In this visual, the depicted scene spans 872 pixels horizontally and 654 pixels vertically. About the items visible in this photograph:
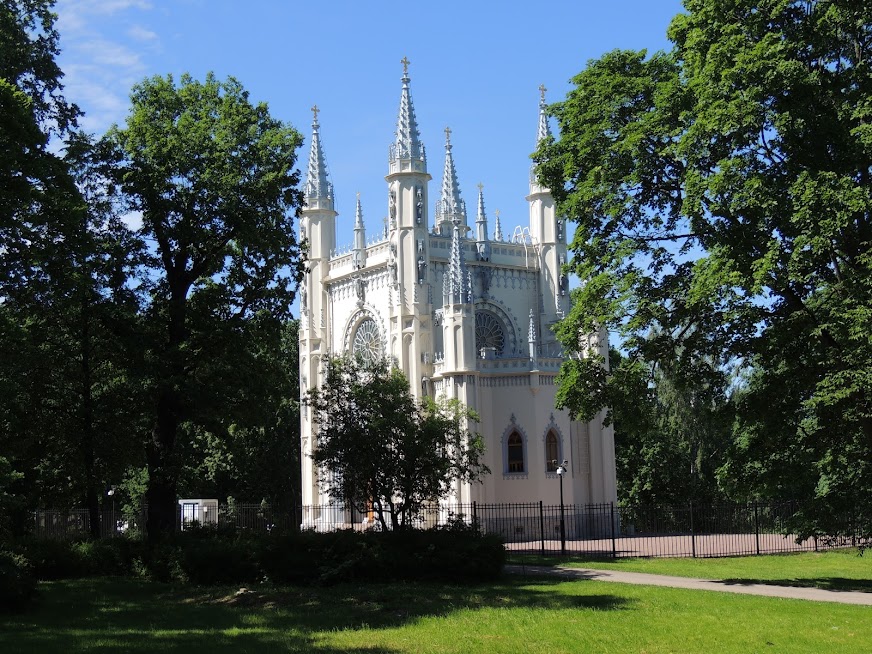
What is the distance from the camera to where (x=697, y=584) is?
22.2 m

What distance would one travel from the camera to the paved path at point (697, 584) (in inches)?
774

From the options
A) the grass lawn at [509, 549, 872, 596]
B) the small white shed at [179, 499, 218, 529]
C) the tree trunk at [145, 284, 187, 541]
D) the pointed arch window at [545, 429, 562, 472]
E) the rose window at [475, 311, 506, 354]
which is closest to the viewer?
the grass lawn at [509, 549, 872, 596]

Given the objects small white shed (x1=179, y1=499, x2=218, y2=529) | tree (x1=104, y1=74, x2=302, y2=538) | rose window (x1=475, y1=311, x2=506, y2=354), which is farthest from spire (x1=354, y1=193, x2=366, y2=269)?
tree (x1=104, y1=74, x2=302, y2=538)

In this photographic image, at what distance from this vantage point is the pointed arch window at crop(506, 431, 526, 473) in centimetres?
4681

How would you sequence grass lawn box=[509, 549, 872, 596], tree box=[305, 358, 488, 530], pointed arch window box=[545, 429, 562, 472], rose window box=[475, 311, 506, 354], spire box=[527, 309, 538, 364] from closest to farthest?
1. grass lawn box=[509, 549, 872, 596]
2. tree box=[305, 358, 488, 530]
3. pointed arch window box=[545, 429, 562, 472]
4. spire box=[527, 309, 538, 364]
5. rose window box=[475, 311, 506, 354]

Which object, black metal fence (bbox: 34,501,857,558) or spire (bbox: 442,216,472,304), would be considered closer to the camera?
black metal fence (bbox: 34,501,857,558)

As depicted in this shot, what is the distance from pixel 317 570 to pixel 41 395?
11.0 metres

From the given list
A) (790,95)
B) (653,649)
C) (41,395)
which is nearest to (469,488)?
(41,395)

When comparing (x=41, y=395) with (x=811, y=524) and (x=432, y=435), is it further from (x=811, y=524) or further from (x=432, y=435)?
(x=811, y=524)

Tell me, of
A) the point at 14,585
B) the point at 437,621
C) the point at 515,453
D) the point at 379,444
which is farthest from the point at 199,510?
the point at 437,621

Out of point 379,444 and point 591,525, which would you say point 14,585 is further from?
point 591,525

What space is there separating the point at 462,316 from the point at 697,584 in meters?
25.3

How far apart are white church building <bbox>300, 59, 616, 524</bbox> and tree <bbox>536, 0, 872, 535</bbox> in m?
22.3

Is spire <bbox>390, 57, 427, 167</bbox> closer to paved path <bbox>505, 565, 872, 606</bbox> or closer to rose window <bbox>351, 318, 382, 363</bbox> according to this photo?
rose window <bbox>351, 318, 382, 363</bbox>
